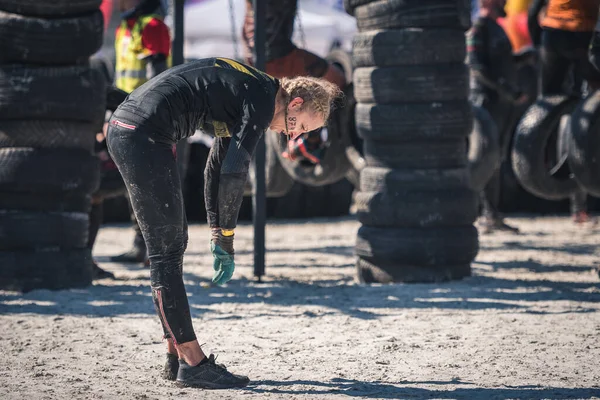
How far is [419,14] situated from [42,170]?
2.73m

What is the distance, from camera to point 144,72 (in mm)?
8406

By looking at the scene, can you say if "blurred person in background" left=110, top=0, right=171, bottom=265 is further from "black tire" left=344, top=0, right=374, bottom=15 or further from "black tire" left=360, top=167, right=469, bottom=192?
"black tire" left=360, top=167, right=469, bottom=192

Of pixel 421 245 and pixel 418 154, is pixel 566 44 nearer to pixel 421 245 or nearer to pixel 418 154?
pixel 418 154

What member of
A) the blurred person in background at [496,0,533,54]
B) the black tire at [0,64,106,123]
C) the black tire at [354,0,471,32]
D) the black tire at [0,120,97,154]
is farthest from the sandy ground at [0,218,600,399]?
the blurred person in background at [496,0,533,54]

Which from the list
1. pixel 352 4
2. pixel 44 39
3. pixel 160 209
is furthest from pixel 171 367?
pixel 352 4

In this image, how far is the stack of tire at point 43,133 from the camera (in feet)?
21.7

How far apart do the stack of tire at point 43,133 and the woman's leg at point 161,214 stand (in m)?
2.50

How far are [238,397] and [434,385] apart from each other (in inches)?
33.3

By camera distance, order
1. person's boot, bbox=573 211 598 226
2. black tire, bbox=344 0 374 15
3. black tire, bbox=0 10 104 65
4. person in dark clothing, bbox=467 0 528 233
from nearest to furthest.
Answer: black tire, bbox=0 10 104 65
black tire, bbox=344 0 374 15
person in dark clothing, bbox=467 0 528 233
person's boot, bbox=573 211 598 226

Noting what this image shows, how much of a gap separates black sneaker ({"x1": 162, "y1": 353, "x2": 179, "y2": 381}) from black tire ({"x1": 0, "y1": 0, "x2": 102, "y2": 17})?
3.07m

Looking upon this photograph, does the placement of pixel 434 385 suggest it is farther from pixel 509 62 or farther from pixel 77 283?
pixel 509 62

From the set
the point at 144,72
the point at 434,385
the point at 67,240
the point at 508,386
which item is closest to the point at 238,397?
the point at 434,385

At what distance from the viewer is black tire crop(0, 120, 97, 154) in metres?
6.67

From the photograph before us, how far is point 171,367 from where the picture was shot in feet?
14.7
